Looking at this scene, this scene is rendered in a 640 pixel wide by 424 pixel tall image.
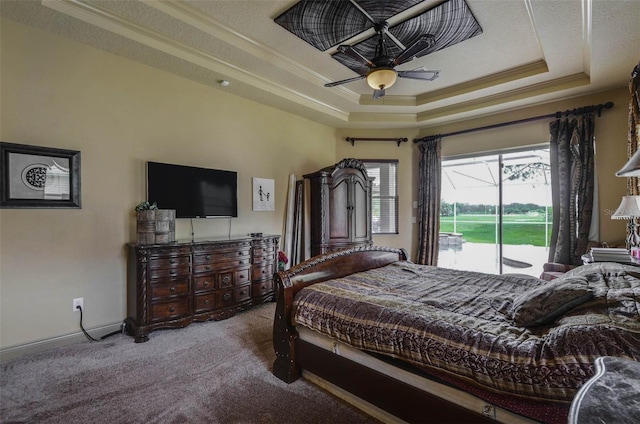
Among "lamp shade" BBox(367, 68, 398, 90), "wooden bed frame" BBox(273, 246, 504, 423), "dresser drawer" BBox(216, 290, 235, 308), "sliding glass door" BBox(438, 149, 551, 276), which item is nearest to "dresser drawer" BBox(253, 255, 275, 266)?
"dresser drawer" BBox(216, 290, 235, 308)

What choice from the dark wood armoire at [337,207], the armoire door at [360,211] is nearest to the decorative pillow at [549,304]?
the dark wood armoire at [337,207]

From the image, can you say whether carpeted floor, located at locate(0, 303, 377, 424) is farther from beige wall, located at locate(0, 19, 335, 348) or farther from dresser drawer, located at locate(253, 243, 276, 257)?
dresser drawer, located at locate(253, 243, 276, 257)

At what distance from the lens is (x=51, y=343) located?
2.70 m

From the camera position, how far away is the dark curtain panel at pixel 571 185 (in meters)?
3.86

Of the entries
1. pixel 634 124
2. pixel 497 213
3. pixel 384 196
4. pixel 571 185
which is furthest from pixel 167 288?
pixel 634 124

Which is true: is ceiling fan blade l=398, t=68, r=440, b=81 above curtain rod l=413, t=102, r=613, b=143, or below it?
above

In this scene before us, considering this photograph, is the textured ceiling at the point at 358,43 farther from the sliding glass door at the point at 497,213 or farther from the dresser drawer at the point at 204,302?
the dresser drawer at the point at 204,302

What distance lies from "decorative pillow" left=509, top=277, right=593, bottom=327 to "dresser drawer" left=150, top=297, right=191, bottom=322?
9.72 ft

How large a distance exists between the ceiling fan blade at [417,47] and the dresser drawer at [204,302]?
10.4 feet

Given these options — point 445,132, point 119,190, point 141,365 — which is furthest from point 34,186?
point 445,132

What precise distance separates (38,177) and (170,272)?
1.41m

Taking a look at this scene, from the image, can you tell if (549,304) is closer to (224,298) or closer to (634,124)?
(224,298)

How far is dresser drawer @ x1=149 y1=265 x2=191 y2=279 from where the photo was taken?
2.94 metres

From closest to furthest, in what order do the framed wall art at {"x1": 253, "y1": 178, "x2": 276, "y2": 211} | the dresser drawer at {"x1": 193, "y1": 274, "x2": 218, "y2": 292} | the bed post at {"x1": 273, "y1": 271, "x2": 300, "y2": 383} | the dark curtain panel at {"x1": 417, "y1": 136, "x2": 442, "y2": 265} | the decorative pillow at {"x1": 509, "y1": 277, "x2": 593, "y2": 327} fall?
1. the decorative pillow at {"x1": 509, "y1": 277, "x2": 593, "y2": 327}
2. the bed post at {"x1": 273, "y1": 271, "x2": 300, "y2": 383}
3. the dresser drawer at {"x1": 193, "y1": 274, "x2": 218, "y2": 292}
4. the framed wall art at {"x1": 253, "y1": 178, "x2": 276, "y2": 211}
5. the dark curtain panel at {"x1": 417, "y1": 136, "x2": 442, "y2": 265}
